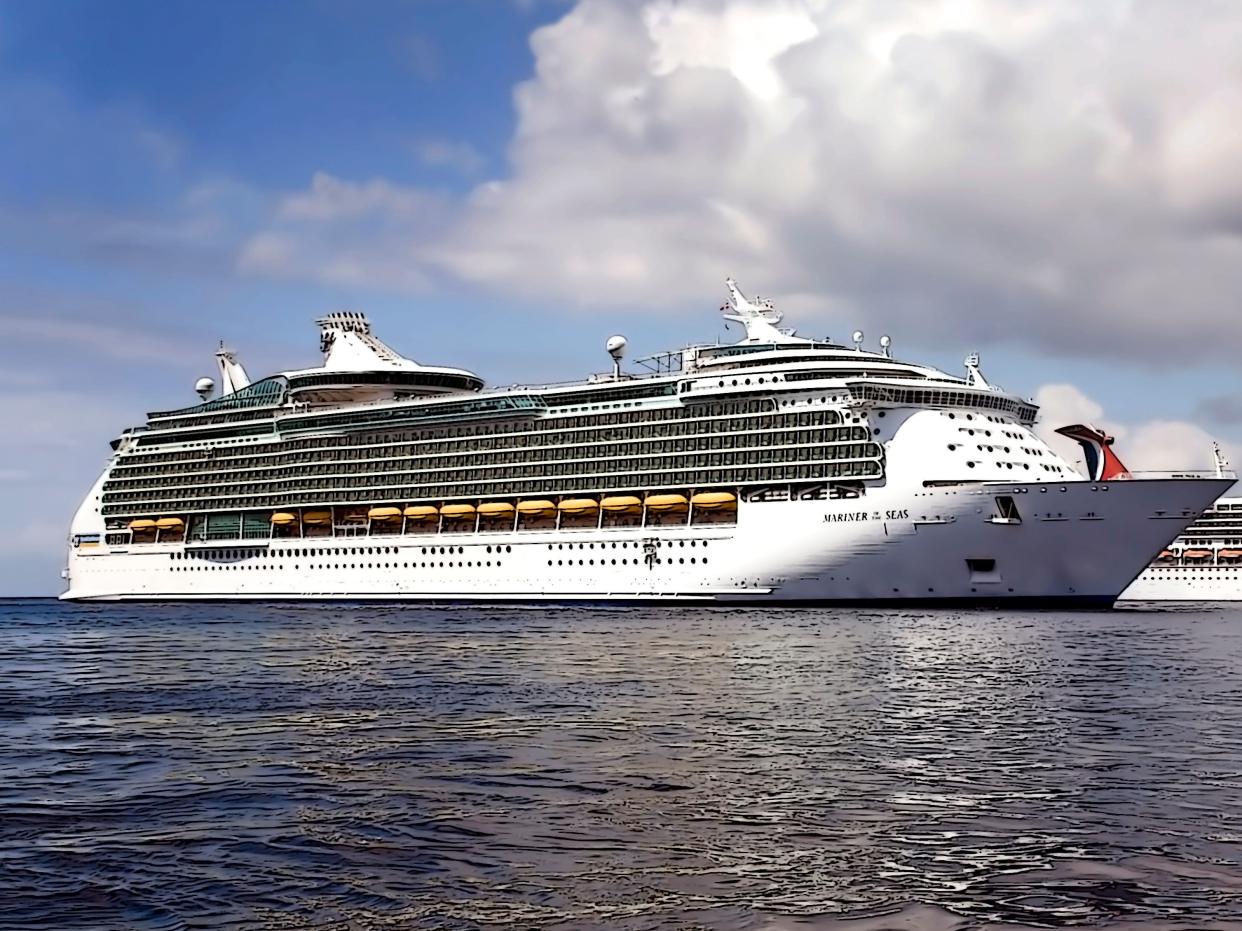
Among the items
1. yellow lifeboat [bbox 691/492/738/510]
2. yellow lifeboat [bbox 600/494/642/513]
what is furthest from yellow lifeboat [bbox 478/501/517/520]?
yellow lifeboat [bbox 691/492/738/510]

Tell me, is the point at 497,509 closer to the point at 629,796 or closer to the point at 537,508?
the point at 537,508

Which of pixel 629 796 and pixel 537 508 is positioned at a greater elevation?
pixel 537 508

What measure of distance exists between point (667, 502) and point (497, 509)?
13008 mm

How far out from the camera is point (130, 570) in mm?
103438

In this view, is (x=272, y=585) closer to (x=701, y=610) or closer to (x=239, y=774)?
(x=701, y=610)

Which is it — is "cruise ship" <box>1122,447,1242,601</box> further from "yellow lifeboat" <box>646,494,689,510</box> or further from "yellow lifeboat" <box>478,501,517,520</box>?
"yellow lifeboat" <box>478,501,517,520</box>

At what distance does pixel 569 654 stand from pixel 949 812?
24826 mm

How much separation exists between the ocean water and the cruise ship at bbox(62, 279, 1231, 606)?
91.4ft

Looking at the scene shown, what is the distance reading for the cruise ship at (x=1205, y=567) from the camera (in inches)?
4528

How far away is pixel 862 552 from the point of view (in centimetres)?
6488

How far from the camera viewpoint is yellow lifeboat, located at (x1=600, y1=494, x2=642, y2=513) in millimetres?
76125

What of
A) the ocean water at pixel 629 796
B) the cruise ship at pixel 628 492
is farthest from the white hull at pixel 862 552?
the ocean water at pixel 629 796

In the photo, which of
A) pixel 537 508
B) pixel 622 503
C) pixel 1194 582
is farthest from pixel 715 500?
pixel 1194 582

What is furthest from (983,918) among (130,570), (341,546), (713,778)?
(130,570)
